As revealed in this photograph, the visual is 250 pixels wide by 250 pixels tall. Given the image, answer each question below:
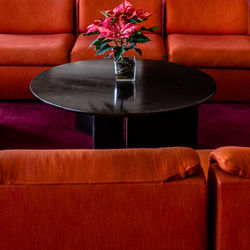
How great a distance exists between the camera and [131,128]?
2385 mm

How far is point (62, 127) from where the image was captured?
296cm

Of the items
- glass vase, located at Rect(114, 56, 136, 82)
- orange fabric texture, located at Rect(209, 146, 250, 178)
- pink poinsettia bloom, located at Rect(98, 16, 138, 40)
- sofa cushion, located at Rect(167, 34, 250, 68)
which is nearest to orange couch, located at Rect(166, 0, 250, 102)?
sofa cushion, located at Rect(167, 34, 250, 68)

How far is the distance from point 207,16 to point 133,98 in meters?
2.03

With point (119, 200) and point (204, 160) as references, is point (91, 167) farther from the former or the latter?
point (204, 160)

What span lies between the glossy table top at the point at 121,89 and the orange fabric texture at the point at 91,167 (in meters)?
0.88

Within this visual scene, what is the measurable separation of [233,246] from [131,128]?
1.45 m

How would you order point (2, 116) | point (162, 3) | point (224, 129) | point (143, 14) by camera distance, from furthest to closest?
point (162, 3) → point (2, 116) → point (224, 129) → point (143, 14)

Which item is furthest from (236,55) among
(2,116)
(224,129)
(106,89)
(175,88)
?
(2,116)

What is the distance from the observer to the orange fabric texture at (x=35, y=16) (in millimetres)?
3707

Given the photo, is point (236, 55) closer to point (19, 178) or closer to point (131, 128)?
point (131, 128)

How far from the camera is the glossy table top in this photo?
6.29ft

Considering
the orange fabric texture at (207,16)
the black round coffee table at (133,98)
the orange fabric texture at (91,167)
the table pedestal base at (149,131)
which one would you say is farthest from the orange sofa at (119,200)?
the orange fabric texture at (207,16)

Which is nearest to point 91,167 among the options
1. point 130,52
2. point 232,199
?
point 232,199

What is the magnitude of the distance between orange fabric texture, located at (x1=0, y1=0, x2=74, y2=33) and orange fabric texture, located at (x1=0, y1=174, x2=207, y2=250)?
3.05 meters
